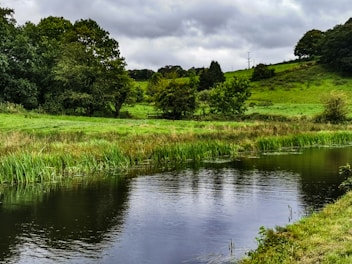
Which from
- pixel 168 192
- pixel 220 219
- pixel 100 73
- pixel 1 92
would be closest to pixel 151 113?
pixel 100 73

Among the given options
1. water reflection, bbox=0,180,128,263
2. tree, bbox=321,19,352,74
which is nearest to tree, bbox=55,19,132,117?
water reflection, bbox=0,180,128,263

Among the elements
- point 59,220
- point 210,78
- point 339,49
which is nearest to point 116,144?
point 59,220

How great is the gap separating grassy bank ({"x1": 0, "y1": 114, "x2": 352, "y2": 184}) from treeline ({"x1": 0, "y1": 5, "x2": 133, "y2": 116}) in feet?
40.3

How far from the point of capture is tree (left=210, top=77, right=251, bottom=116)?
7275cm

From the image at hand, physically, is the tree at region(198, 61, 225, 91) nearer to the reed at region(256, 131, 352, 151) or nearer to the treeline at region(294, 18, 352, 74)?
the treeline at region(294, 18, 352, 74)

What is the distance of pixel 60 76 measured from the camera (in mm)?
65312

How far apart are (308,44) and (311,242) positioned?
135m

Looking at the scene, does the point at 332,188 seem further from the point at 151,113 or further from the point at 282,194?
the point at 151,113

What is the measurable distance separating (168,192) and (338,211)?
978 centimetres

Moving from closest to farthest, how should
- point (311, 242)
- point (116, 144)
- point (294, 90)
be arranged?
point (311, 242) < point (116, 144) < point (294, 90)

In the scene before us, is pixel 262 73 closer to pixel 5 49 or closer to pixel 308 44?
pixel 308 44

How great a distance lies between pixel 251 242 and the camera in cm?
1502

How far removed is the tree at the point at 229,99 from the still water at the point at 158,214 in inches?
1653

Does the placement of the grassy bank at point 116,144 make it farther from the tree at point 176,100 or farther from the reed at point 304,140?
the tree at point 176,100
